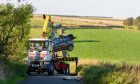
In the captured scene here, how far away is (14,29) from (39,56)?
12.2 feet

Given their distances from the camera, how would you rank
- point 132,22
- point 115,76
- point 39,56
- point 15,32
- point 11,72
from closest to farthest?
point 115,76, point 11,72, point 15,32, point 39,56, point 132,22

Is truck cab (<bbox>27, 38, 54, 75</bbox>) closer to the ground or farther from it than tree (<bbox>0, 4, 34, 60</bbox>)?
closer to the ground

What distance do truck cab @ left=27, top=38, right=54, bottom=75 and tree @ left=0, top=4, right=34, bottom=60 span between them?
4.10 ft

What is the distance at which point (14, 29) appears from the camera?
131 feet

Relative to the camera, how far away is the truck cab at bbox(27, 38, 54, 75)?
42.3 m

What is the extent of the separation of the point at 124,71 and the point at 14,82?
6.02 meters

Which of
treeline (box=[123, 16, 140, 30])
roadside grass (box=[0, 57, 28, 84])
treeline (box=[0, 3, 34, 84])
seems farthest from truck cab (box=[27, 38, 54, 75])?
treeline (box=[123, 16, 140, 30])

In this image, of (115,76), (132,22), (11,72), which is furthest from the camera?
(132,22)

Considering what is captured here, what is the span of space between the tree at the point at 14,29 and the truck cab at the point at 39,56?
49.2 inches

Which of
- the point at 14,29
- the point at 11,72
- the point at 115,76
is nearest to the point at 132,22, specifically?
the point at 14,29

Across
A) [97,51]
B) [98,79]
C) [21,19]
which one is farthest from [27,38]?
[97,51]

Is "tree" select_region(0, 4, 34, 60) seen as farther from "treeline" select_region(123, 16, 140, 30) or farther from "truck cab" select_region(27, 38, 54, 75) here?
"treeline" select_region(123, 16, 140, 30)

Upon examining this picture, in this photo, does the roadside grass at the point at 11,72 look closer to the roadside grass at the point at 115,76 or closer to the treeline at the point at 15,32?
the treeline at the point at 15,32

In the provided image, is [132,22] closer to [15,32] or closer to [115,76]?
[15,32]
